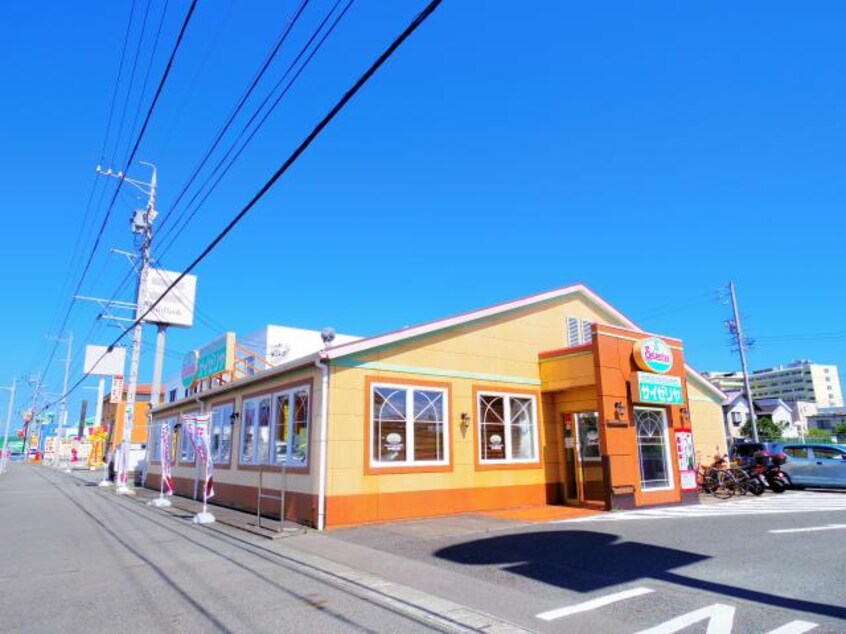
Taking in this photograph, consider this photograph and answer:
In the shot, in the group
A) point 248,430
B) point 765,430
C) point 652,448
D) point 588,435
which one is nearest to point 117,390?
point 248,430

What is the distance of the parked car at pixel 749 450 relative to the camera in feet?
65.6

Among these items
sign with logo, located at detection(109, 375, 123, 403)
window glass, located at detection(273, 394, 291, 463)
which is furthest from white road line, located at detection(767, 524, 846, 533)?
sign with logo, located at detection(109, 375, 123, 403)

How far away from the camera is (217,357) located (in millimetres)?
19328

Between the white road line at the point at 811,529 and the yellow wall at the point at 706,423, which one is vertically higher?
the yellow wall at the point at 706,423

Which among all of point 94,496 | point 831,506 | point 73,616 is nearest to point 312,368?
point 73,616

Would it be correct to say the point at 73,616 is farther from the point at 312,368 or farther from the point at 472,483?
the point at 472,483

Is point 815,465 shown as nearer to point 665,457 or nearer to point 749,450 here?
point 749,450

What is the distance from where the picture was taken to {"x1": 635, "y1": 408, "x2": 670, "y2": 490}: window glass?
47.8ft

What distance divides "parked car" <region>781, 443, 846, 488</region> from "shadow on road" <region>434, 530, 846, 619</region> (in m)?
13.6

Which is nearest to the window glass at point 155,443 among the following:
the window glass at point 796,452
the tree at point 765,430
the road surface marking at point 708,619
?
the road surface marking at point 708,619

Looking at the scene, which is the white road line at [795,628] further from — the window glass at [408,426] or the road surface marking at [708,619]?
the window glass at [408,426]

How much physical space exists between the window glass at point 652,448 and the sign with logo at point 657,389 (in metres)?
Result: 0.46

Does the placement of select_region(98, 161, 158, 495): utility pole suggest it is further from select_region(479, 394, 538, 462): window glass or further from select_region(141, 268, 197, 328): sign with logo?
select_region(479, 394, 538, 462): window glass

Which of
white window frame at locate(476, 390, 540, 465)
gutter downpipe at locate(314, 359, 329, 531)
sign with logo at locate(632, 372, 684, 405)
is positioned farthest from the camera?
sign with logo at locate(632, 372, 684, 405)
